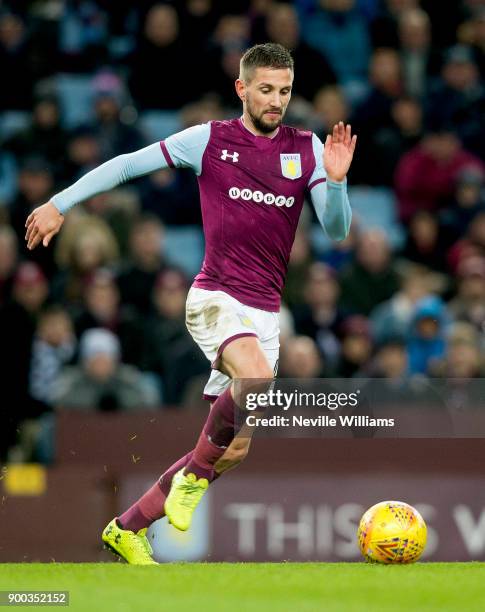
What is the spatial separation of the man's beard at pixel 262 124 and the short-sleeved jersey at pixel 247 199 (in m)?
0.05

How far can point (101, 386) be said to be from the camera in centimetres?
1134

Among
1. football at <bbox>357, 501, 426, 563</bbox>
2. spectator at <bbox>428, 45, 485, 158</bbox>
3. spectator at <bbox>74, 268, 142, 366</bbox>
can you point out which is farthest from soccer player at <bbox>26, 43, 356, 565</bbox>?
spectator at <bbox>428, 45, 485, 158</bbox>

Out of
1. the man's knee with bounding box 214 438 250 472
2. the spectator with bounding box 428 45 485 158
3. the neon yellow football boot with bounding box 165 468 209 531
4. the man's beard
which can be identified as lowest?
the neon yellow football boot with bounding box 165 468 209 531

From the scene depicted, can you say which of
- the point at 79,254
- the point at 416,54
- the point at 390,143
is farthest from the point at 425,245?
the point at 79,254

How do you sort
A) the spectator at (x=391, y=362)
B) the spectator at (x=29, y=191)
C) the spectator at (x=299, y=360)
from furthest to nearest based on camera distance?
1. the spectator at (x=29, y=191)
2. the spectator at (x=391, y=362)
3. the spectator at (x=299, y=360)

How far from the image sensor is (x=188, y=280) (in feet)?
43.5

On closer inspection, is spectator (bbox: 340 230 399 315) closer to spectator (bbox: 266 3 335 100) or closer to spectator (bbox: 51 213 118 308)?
spectator (bbox: 51 213 118 308)

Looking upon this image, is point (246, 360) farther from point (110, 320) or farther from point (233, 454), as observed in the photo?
point (110, 320)

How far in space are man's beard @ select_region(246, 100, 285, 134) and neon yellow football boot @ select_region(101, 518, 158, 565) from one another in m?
2.24

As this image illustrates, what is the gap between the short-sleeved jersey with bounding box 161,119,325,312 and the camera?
791 centimetres

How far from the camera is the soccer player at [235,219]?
25.4ft

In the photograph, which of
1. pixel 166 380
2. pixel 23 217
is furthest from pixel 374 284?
pixel 23 217

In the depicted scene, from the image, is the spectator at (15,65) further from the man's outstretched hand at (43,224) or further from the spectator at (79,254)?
the man's outstretched hand at (43,224)

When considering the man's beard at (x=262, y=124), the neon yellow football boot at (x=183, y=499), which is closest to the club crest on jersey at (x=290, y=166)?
the man's beard at (x=262, y=124)
